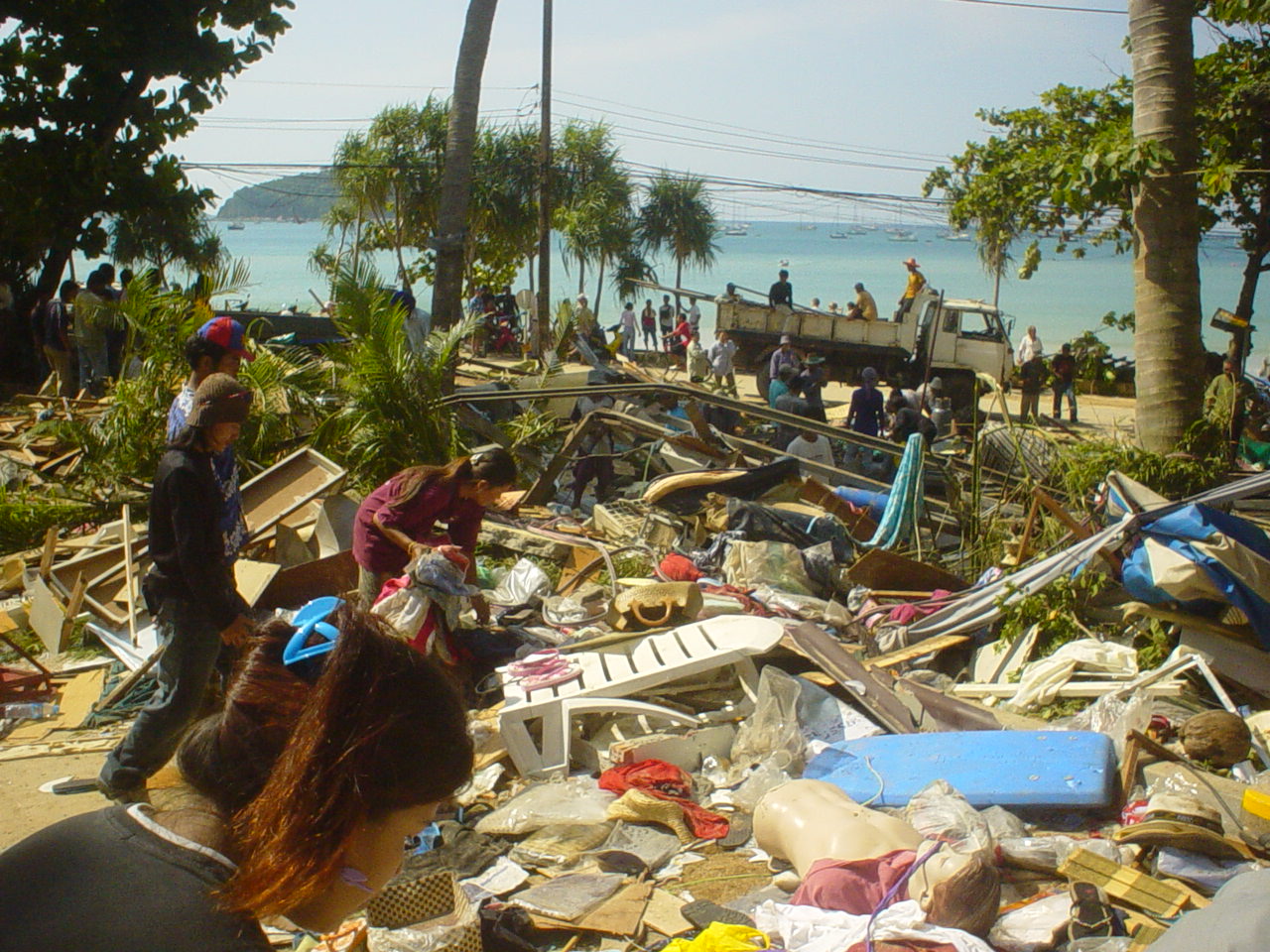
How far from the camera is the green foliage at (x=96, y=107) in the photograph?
13.5m

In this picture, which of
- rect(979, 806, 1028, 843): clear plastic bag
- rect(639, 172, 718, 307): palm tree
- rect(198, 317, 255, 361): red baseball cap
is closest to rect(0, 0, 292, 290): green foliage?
rect(198, 317, 255, 361): red baseball cap

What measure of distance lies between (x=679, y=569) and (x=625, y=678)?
6.75 ft

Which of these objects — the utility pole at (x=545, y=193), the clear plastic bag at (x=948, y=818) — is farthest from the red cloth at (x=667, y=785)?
the utility pole at (x=545, y=193)

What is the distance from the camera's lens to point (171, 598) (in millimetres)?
3887

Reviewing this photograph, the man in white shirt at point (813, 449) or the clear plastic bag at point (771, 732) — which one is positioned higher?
the man in white shirt at point (813, 449)

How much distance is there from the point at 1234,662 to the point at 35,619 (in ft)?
21.2

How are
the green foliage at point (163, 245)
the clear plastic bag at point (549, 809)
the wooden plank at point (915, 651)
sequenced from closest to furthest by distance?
the clear plastic bag at point (549, 809), the wooden plank at point (915, 651), the green foliage at point (163, 245)

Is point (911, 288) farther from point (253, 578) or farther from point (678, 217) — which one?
point (253, 578)

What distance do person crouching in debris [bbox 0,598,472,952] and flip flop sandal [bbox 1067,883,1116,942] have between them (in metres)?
2.66

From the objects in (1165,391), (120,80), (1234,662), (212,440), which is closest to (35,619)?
(212,440)

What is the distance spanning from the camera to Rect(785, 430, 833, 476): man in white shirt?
963cm

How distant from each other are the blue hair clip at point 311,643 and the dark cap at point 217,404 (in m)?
2.41

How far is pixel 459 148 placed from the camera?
11.9m

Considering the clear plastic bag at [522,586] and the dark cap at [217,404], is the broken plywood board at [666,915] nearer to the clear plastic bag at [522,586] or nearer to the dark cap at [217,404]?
the dark cap at [217,404]
